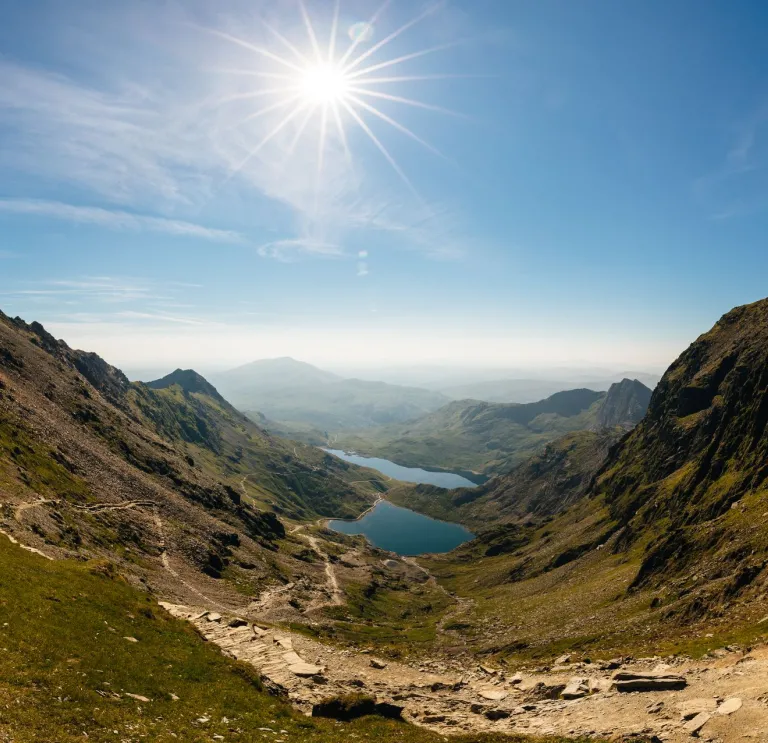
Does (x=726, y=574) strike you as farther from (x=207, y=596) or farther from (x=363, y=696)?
(x=207, y=596)

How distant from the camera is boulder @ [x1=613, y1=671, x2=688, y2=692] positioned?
3400cm

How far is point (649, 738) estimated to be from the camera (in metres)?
26.1

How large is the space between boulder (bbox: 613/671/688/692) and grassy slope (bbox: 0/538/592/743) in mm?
10281

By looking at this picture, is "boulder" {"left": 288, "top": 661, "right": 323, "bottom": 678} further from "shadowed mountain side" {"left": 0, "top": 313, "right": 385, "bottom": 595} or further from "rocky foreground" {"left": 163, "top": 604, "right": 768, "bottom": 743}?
"shadowed mountain side" {"left": 0, "top": 313, "right": 385, "bottom": 595}

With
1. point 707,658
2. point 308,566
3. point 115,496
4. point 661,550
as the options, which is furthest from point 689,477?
point 115,496

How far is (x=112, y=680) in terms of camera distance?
28.7m

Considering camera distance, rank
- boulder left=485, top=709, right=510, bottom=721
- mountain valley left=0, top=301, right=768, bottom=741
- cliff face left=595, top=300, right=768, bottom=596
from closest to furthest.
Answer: mountain valley left=0, top=301, right=768, bottom=741 < boulder left=485, top=709, right=510, bottom=721 < cliff face left=595, top=300, right=768, bottom=596

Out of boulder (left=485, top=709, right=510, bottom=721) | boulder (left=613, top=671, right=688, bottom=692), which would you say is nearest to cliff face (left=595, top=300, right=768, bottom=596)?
boulder (left=613, top=671, right=688, bottom=692)

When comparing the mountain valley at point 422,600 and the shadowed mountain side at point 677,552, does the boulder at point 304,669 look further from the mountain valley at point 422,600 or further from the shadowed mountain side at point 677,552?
the shadowed mountain side at point 677,552

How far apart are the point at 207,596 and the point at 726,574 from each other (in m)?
108

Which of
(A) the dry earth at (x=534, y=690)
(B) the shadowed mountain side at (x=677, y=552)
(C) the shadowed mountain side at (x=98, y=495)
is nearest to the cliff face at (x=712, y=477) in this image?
(B) the shadowed mountain side at (x=677, y=552)

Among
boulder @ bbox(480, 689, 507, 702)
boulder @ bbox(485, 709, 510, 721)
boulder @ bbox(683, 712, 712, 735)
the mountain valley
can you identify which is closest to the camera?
boulder @ bbox(683, 712, 712, 735)

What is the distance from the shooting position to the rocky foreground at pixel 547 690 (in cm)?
2744

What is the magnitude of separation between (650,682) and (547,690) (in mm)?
10642
